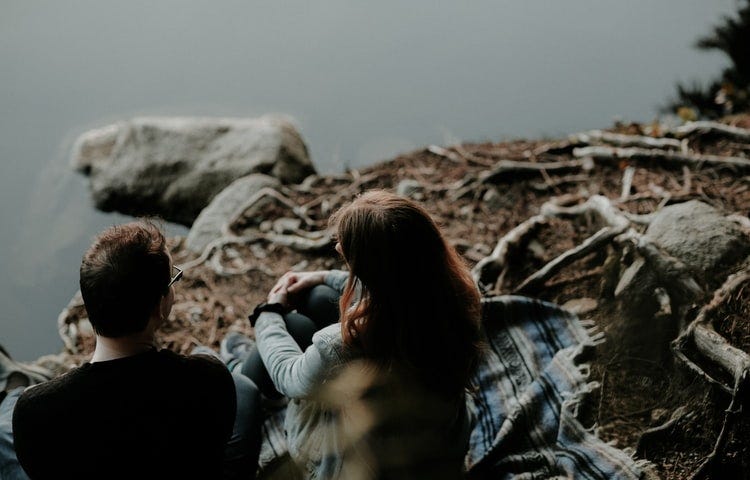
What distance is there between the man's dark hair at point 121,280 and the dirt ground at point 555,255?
5.62ft

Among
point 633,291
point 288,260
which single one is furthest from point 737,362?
point 288,260

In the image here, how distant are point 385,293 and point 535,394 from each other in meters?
1.14

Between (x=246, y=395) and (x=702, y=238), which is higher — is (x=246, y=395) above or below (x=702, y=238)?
below

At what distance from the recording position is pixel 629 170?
13.4ft

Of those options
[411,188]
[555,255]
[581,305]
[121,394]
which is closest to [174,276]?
[121,394]

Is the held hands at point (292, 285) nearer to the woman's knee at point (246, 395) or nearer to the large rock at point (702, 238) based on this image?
the woman's knee at point (246, 395)

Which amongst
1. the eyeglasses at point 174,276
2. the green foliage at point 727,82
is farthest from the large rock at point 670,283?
the green foliage at point 727,82

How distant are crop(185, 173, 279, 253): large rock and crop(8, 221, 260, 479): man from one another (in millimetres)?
3176

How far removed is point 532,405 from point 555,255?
3.76ft

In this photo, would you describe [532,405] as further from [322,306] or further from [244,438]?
[244,438]

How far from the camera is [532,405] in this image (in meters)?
2.49

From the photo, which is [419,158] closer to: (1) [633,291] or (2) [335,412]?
(1) [633,291]

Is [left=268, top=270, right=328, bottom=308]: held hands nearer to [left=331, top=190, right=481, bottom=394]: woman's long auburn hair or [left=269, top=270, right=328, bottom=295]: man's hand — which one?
[left=269, top=270, right=328, bottom=295]: man's hand

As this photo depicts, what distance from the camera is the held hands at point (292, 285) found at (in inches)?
95.2
